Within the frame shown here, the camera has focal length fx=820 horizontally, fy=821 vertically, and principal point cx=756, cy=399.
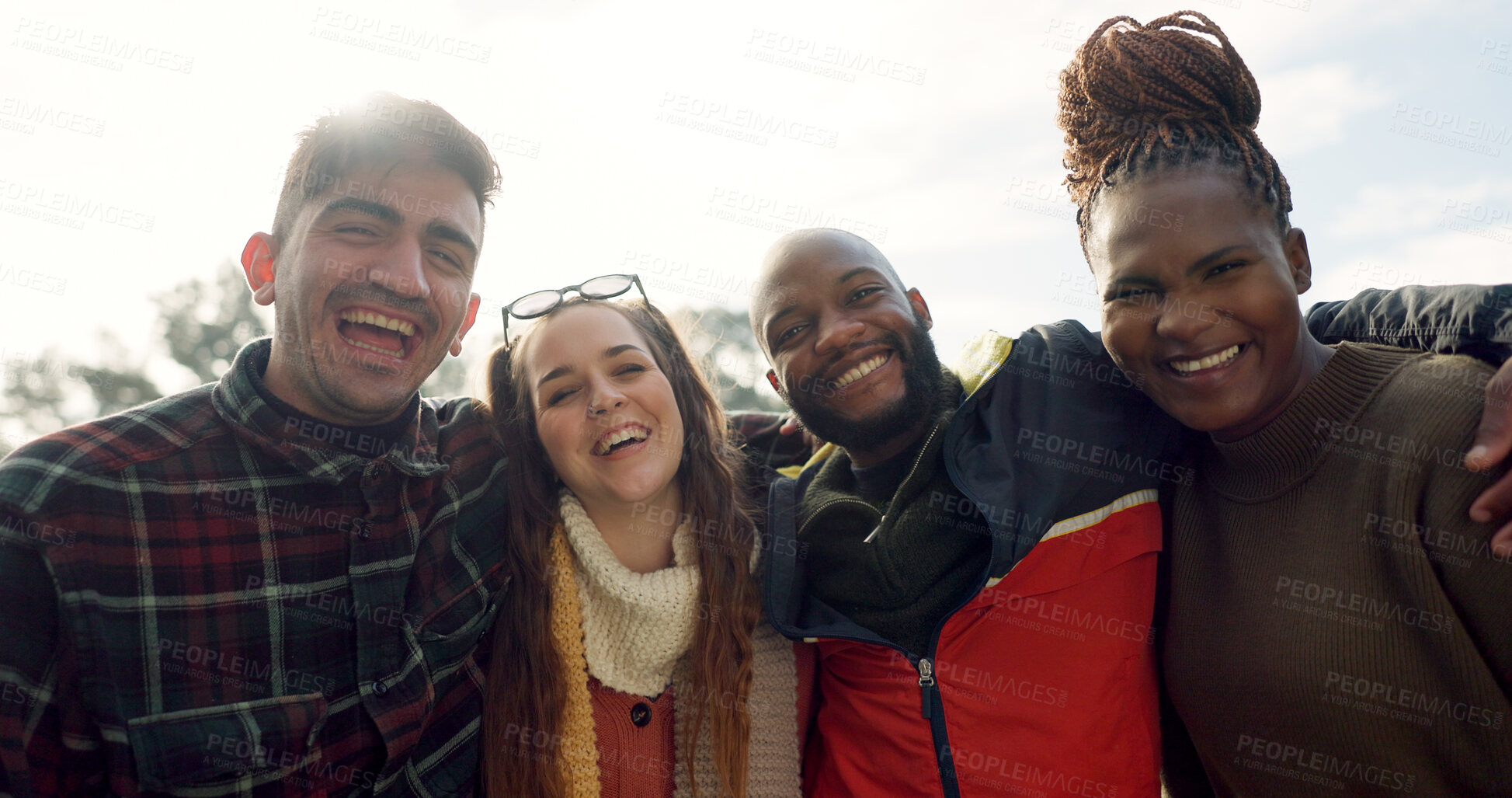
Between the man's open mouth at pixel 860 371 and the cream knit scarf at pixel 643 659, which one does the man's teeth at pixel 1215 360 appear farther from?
the cream knit scarf at pixel 643 659

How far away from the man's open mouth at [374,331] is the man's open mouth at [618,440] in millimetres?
683

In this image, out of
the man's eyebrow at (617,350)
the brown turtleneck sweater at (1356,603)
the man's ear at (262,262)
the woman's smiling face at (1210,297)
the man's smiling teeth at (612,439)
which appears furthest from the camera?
the man's eyebrow at (617,350)

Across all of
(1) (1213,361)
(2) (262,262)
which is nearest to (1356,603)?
(1) (1213,361)

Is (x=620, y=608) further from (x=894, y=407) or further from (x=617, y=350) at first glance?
(x=894, y=407)

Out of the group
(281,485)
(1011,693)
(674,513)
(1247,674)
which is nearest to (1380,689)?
(1247,674)

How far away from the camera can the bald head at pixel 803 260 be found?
122 inches

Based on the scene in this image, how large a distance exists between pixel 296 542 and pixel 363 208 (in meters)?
1.02

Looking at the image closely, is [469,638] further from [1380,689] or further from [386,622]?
[1380,689]

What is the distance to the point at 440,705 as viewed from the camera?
98.3 inches

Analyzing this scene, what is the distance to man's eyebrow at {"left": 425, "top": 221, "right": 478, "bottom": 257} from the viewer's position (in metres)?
2.66

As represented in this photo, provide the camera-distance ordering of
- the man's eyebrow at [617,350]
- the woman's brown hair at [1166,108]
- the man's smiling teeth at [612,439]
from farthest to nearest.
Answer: the man's eyebrow at [617,350] < the man's smiling teeth at [612,439] < the woman's brown hair at [1166,108]

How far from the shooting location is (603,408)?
108 inches

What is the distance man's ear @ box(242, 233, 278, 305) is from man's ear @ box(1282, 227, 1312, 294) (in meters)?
3.03

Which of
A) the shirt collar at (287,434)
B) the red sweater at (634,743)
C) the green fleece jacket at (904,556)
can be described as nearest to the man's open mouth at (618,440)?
the shirt collar at (287,434)
